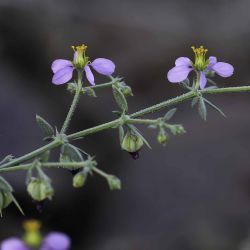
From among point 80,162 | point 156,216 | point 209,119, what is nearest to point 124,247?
point 156,216

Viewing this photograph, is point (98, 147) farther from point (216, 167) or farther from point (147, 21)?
point (147, 21)

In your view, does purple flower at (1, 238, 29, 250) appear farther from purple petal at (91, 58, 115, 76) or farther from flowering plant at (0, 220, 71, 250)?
purple petal at (91, 58, 115, 76)

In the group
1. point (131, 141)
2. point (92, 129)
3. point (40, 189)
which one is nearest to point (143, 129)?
point (131, 141)

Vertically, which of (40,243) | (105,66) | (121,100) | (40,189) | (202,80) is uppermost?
(105,66)

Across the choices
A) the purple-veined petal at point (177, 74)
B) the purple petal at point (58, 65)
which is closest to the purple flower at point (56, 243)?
the purple petal at point (58, 65)

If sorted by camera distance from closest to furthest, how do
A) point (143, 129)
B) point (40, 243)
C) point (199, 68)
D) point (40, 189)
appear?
point (40, 189)
point (199, 68)
point (40, 243)
point (143, 129)

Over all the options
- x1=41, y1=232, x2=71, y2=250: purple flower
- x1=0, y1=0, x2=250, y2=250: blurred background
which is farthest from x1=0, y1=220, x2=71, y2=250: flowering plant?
x1=0, y1=0, x2=250, y2=250: blurred background

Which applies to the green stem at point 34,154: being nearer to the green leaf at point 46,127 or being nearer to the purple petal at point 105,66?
the green leaf at point 46,127

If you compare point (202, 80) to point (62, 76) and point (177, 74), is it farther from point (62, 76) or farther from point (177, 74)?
point (62, 76)
